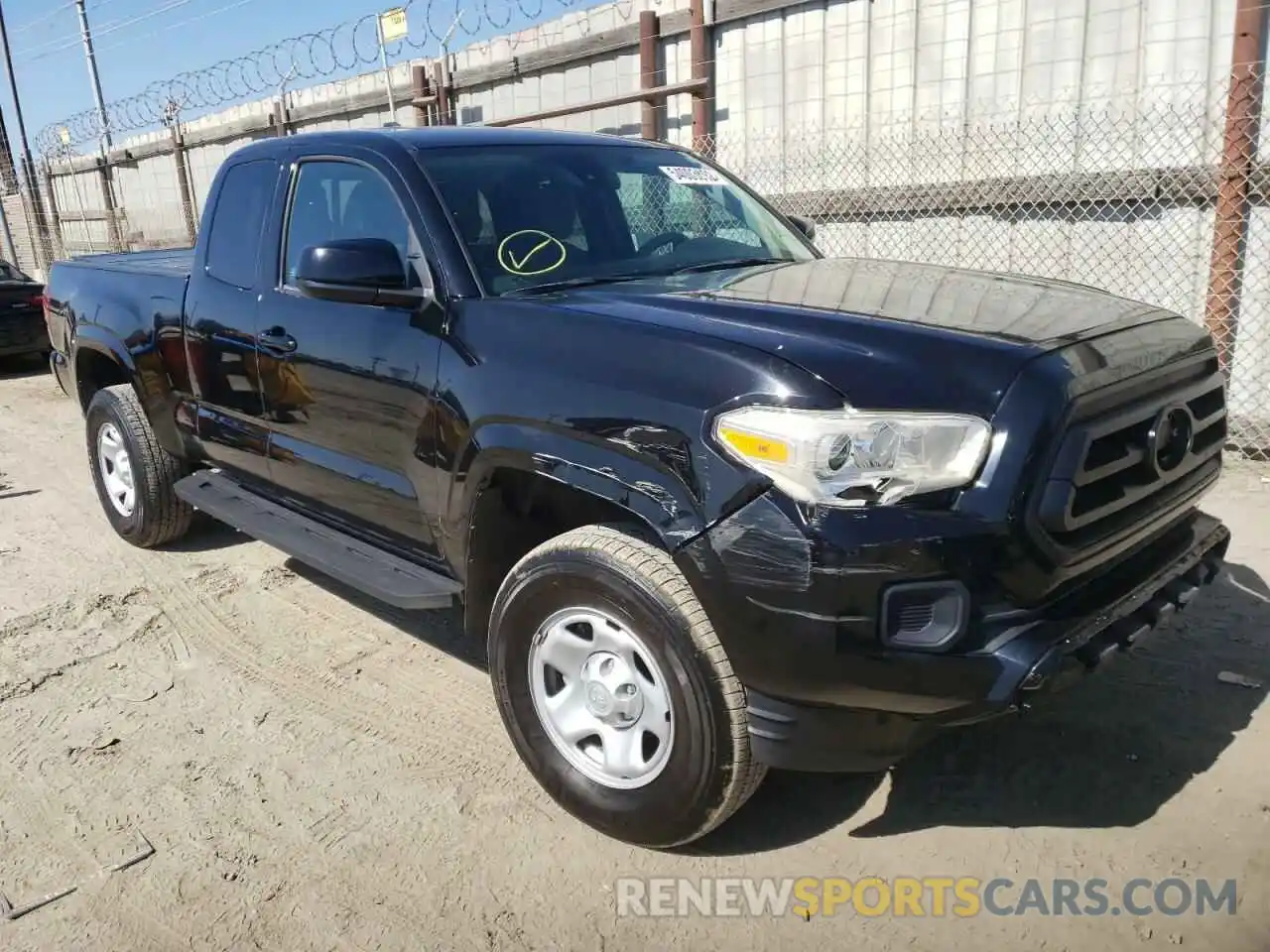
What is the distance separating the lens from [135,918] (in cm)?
249

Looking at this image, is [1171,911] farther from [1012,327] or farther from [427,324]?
[427,324]

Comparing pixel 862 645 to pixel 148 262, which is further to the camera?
pixel 148 262

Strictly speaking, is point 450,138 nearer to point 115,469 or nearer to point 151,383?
point 151,383

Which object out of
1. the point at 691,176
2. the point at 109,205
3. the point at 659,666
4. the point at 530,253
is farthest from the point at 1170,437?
the point at 109,205

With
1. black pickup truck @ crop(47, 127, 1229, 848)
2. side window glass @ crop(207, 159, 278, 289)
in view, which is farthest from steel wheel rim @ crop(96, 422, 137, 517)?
black pickup truck @ crop(47, 127, 1229, 848)

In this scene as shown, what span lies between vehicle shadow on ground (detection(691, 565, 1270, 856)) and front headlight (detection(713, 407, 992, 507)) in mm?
1012

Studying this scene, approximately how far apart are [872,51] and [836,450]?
539cm

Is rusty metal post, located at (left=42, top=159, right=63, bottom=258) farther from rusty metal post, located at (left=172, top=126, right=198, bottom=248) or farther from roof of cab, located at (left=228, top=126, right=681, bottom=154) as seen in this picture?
roof of cab, located at (left=228, top=126, right=681, bottom=154)

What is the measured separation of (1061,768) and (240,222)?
12.2 feet

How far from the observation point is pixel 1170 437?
2564 millimetres

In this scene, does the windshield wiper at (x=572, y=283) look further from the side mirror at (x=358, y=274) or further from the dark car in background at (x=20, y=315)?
the dark car in background at (x=20, y=315)

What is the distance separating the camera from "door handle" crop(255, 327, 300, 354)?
3.59m

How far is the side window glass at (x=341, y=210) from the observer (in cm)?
327

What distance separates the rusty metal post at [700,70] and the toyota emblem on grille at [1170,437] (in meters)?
5.45
